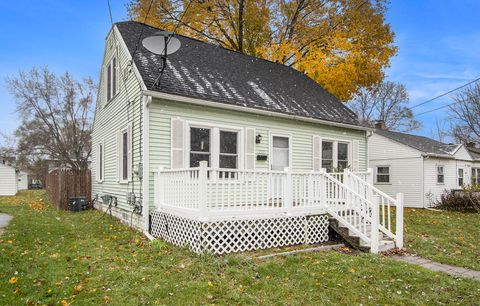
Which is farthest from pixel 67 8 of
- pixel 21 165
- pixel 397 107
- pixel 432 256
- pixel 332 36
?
pixel 21 165

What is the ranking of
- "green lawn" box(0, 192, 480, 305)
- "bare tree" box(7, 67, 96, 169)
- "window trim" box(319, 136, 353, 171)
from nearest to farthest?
"green lawn" box(0, 192, 480, 305) → "window trim" box(319, 136, 353, 171) → "bare tree" box(7, 67, 96, 169)

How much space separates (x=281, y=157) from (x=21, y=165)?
40.1m

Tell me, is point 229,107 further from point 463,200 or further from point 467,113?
point 467,113

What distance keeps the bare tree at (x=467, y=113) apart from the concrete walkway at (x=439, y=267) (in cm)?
2976

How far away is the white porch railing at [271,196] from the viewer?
6.55 metres

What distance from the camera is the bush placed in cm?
1644

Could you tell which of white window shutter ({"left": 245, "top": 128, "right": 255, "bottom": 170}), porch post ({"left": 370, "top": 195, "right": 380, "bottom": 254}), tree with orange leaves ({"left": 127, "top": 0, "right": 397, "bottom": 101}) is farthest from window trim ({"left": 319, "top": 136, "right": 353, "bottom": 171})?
tree with orange leaves ({"left": 127, "top": 0, "right": 397, "bottom": 101})

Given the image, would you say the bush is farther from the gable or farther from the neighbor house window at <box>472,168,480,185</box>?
the neighbor house window at <box>472,168,480,185</box>

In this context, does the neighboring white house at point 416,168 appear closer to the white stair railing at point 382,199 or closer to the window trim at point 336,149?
the window trim at point 336,149

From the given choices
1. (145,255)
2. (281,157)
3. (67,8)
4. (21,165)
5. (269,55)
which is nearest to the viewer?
(145,255)

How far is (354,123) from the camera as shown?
1281cm

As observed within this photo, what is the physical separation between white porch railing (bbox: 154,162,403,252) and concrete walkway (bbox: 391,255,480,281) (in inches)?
25.9

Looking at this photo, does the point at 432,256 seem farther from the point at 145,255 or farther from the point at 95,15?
the point at 95,15

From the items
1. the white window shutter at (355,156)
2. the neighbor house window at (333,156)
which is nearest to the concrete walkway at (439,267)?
the neighbor house window at (333,156)
